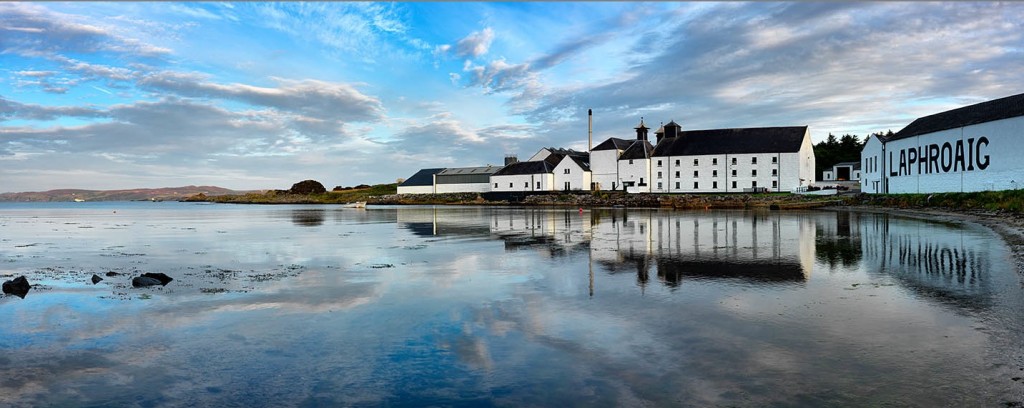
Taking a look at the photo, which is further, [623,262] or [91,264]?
[91,264]

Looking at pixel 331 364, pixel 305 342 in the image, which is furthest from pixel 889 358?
pixel 305 342

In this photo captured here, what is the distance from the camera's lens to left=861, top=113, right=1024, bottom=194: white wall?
43594mm

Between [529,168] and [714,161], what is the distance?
34.0 m

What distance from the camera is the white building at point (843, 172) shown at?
300 ft

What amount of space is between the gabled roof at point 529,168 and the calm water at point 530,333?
82.8 meters

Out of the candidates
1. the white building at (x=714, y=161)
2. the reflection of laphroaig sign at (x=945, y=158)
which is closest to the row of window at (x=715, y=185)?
the white building at (x=714, y=161)

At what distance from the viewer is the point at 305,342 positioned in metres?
8.64

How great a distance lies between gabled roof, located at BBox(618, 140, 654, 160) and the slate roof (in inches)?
63.9

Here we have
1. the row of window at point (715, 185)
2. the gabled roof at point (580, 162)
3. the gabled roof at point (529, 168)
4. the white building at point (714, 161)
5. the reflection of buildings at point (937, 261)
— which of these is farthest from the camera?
the gabled roof at point (529, 168)

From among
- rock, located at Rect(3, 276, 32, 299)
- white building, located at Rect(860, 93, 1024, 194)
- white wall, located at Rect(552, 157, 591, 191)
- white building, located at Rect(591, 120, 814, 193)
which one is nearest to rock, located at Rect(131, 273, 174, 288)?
rock, located at Rect(3, 276, 32, 299)

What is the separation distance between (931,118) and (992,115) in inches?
502

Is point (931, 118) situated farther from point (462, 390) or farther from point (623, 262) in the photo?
point (462, 390)

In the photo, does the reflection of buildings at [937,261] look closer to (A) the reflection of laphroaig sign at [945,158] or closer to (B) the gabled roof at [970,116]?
(B) the gabled roof at [970,116]

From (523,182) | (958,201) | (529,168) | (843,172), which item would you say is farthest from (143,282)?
(843,172)
